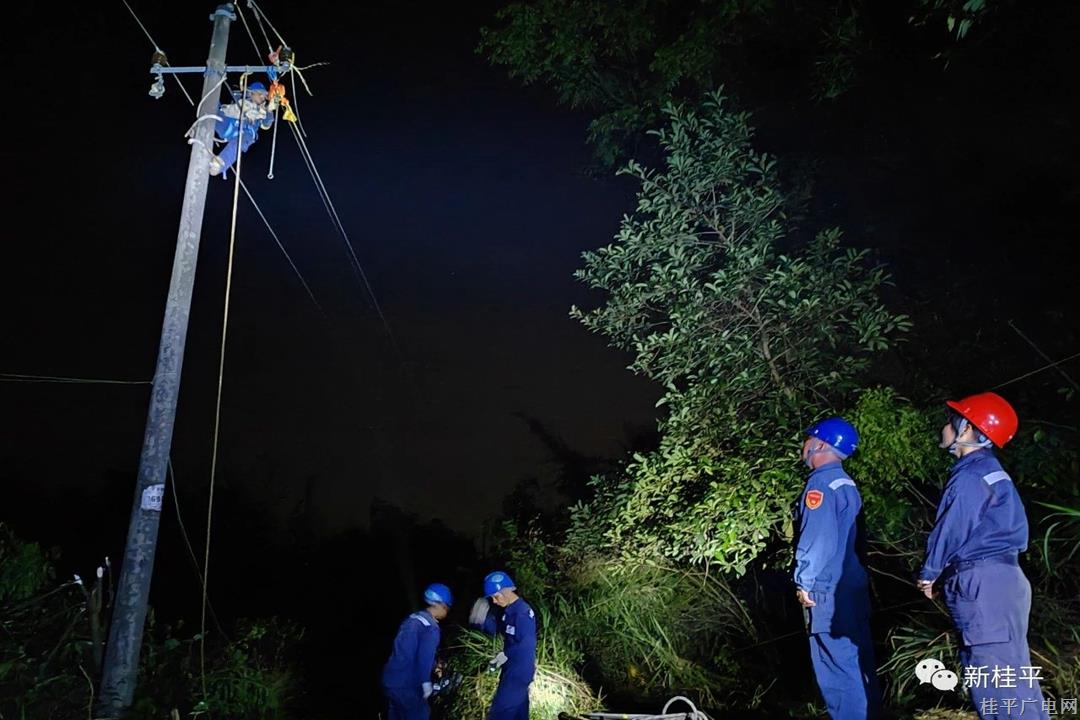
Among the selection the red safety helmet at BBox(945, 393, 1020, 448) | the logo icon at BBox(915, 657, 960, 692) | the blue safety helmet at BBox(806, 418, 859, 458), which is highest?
the blue safety helmet at BBox(806, 418, 859, 458)

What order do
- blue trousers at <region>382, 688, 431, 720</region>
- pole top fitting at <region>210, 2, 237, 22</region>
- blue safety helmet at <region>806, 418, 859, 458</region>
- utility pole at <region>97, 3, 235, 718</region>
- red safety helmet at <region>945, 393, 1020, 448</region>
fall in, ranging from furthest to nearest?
pole top fitting at <region>210, 2, 237, 22</region>, blue trousers at <region>382, 688, 431, 720</region>, utility pole at <region>97, 3, 235, 718</region>, blue safety helmet at <region>806, 418, 859, 458</region>, red safety helmet at <region>945, 393, 1020, 448</region>

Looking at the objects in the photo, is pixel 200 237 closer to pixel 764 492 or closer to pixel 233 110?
pixel 233 110

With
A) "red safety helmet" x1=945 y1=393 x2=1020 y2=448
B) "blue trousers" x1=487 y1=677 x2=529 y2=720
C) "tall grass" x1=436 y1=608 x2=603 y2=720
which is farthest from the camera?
"tall grass" x1=436 y1=608 x2=603 y2=720

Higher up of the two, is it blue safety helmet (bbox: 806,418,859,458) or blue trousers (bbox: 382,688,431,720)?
blue safety helmet (bbox: 806,418,859,458)

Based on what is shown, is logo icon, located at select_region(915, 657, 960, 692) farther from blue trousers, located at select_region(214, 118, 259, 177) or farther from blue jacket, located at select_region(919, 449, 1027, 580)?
blue trousers, located at select_region(214, 118, 259, 177)

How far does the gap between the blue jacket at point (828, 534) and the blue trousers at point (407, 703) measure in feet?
10.7

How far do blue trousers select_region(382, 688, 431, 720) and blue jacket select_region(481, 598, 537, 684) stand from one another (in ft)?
2.23

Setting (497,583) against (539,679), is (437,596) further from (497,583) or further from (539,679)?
(539,679)

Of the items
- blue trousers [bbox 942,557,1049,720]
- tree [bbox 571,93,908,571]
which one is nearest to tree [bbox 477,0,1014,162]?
tree [bbox 571,93,908,571]

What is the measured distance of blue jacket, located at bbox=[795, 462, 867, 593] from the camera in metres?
4.08

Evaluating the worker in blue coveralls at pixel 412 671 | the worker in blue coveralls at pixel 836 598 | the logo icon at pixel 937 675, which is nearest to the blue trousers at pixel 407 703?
the worker in blue coveralls at pixel 412 671

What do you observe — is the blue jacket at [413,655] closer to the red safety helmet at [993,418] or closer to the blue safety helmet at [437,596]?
the blue safety helmet at [437,596]

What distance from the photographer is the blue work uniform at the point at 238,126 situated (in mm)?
6453

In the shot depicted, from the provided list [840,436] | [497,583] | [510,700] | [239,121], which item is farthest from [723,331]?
[239,121]
